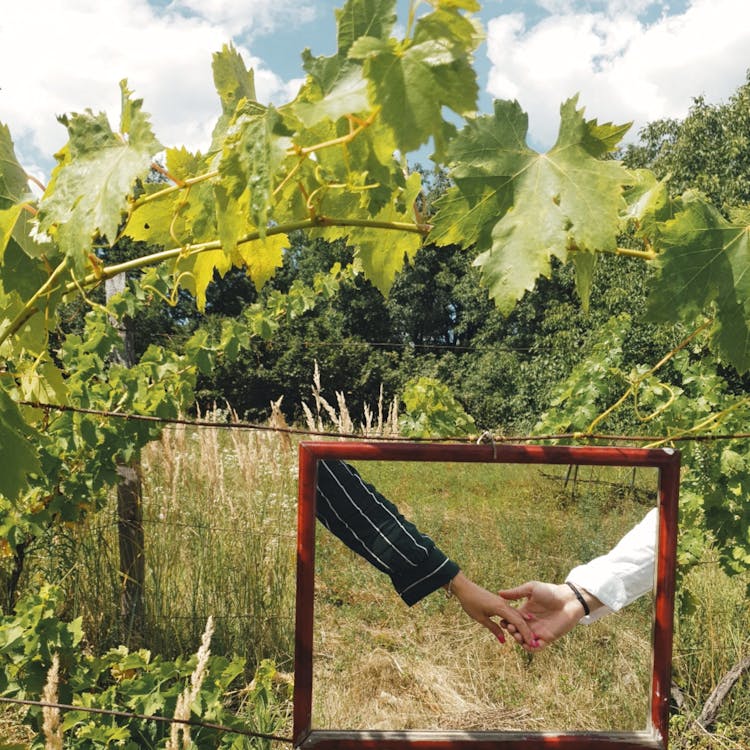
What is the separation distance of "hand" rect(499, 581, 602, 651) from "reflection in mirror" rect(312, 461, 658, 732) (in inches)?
0.7

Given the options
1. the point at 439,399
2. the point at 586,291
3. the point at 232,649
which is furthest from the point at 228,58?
the point at 439,399

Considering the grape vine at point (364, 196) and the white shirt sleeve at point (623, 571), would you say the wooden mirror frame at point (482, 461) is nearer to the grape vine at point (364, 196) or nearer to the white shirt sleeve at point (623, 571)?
the white shirt sleeve at point (623, 571)

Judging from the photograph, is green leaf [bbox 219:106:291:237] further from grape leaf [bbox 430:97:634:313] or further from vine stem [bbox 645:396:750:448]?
vine stem [bbox 645:396:750:448]

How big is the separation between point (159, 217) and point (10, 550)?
218 cm

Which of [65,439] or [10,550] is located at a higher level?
[65,439]

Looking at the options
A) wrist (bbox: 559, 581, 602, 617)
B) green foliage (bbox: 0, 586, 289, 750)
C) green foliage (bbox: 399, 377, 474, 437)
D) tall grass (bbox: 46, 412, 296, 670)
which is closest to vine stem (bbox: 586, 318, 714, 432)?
wrist (bbox: 559, 581, 602, 617)

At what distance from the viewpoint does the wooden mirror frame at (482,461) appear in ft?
3.65

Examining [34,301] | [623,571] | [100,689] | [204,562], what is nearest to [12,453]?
[34,301]

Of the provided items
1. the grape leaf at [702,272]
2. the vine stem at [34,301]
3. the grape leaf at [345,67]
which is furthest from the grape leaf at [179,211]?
the grape leaf at [702,272]

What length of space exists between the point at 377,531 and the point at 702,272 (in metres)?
0.60

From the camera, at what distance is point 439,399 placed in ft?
13.3

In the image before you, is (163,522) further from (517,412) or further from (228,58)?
(517,412)

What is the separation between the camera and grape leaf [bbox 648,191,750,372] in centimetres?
99

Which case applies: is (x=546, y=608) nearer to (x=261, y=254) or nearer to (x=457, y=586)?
(x=457, y=586)
